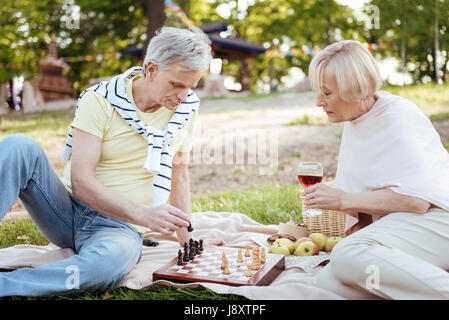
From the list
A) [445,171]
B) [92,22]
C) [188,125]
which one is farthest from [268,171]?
[92,22]

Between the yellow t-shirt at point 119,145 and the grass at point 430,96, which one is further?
the grass at point 430,96

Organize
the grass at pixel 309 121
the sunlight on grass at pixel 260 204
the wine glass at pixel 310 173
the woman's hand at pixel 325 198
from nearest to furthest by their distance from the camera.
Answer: the woman's hand at pixel 325 198 < the wine glass at pixel 310 173 < the sunlight on grass at pixel 260 204 < the grass at pixel 309 121

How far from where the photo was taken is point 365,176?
2.40 metres

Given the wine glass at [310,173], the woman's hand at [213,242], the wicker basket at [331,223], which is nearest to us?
the wine glass at [310,173]

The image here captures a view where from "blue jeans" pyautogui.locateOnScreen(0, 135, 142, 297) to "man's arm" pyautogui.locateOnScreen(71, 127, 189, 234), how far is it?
117 millimetres

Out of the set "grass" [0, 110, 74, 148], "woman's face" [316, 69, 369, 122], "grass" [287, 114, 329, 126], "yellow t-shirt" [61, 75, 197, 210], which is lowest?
"grass" [0, 110, 74, 148]

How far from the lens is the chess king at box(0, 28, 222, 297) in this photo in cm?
226

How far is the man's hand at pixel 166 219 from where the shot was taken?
2.26 meters

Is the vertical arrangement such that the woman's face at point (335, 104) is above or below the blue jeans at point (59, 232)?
above

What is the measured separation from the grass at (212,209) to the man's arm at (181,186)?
1.93 ft

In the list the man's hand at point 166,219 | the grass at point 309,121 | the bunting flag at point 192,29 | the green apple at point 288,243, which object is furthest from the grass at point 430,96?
the man's hand at point 166,219

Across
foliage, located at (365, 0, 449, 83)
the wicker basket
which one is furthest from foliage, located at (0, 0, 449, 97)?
the wicker basket

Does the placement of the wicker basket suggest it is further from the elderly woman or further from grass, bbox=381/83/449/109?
grass, bbox=381/83/449/109

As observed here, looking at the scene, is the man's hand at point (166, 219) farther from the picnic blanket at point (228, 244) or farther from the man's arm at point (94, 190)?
the picnic blanket at point (228, 244)
